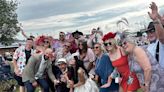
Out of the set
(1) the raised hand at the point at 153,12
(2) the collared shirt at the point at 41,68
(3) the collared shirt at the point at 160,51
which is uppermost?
(1) the raised hand at the point at 153,12

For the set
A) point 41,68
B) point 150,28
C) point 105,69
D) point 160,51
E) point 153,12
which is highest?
point 153,12

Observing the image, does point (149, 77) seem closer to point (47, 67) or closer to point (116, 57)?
point (116, 57)

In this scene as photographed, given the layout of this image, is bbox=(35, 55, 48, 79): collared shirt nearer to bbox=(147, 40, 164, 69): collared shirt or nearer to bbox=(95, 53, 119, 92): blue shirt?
bbox=(95, 53, 119, 92): blue shirt

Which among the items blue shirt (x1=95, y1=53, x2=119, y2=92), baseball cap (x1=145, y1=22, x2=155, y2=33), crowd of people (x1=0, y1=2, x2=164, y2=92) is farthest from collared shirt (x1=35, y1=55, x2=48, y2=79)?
baseball cap (x1=145, y1=22, x2=155, y2=33)

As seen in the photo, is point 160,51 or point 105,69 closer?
point 160,51

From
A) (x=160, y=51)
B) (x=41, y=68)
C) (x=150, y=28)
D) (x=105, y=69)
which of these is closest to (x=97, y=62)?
(x=105, y=69)

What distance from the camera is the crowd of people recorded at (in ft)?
21.8

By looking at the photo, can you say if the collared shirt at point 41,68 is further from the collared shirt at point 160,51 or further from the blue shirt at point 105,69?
the collared shirt at point 160,51

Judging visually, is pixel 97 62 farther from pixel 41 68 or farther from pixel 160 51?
pixel 160 51

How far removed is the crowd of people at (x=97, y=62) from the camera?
6.65 metres

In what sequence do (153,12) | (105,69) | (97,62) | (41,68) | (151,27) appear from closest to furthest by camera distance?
(153,12) < (151,27) < (105,69) < (97,62) < (41,68)

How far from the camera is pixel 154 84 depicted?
6.59m

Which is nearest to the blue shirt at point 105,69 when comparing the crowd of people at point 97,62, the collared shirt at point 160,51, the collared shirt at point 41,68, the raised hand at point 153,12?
the crowd of people at point 97,62

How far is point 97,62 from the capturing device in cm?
911
